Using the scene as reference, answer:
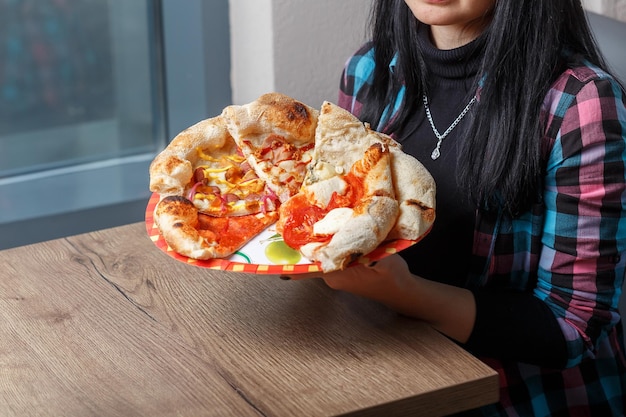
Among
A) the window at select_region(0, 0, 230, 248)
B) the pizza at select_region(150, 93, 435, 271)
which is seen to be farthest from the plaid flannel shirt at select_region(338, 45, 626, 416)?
the window at select_region(0, 0, 230, 248)

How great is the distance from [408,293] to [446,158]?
285 mm

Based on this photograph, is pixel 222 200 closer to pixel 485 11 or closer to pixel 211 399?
pixel 211 399

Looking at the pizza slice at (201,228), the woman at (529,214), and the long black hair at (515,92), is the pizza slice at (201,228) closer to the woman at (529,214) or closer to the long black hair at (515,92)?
the woman at (529,214)

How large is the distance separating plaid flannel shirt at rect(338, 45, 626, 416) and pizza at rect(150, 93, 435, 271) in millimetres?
209

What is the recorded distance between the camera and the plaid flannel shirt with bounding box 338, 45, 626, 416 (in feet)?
3.74

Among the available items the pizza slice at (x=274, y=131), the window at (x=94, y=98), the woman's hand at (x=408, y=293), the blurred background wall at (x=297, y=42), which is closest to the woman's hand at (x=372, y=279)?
the woman's hand at (x=408, y=293)

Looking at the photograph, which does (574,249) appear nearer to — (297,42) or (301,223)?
(301,223)

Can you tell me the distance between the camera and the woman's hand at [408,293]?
103cm

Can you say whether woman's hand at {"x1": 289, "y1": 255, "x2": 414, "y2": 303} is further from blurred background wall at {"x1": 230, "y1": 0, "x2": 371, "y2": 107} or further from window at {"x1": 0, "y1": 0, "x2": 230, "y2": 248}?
window at {"x1": 0, "y1": 0, "x2": 230, "y2": 248}

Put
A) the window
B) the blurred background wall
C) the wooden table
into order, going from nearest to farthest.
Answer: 1. the wooden table
2. the blurred background wall
3. the window

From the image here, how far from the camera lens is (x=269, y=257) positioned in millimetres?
978

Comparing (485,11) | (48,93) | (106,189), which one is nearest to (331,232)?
(485,11)

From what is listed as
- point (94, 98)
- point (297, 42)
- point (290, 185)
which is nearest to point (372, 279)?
point (290, 185)

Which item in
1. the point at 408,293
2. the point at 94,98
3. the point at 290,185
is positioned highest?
the point at 290,185
